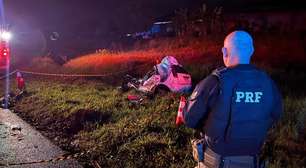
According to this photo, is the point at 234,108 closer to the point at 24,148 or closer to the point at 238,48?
the point at 238,48

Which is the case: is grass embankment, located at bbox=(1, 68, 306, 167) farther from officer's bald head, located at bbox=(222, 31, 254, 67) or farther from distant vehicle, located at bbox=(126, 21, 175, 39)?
distant vehicle, located at bbox=(126, 21, 175, 39)

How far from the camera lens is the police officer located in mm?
Result: 3426

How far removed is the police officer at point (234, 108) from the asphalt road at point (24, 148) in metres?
3.39

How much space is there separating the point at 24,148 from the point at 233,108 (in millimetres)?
4918

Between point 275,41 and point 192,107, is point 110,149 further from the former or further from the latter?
point 275,41

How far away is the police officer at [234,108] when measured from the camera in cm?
343

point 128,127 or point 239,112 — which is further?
point 128,127

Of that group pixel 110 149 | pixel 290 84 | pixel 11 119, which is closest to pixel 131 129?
pixel 110 149

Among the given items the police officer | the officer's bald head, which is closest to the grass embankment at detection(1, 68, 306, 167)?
the police officer

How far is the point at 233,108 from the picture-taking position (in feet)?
11.3

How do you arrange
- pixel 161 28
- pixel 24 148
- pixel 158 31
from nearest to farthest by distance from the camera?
1. pixel 24 148
2. pixel 158 31
3. pixel 161 28

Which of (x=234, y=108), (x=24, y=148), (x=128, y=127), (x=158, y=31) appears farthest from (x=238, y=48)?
(x=158, y=31)

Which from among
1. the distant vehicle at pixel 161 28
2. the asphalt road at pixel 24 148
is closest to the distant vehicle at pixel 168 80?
the asphalt road at pixel 24 148

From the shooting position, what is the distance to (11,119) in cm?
978
